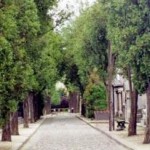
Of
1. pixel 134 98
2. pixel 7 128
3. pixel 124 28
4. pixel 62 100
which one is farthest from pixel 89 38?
pixel 62 100

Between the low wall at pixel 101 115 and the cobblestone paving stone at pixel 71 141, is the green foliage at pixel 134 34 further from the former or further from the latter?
the low wall at pixel 101 115

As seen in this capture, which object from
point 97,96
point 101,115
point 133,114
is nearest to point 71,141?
point 133,114

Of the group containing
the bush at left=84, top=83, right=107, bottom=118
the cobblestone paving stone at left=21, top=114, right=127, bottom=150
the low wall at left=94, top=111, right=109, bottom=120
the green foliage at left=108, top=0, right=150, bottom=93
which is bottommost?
the cobblestone paving stone at left=21, top=114, right=127, bottom=150

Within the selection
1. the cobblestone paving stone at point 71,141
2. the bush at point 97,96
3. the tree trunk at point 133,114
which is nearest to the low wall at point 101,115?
the bush at point 97,96

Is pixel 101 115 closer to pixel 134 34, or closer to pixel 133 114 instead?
pixel 133 114

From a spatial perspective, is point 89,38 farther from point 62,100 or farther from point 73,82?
point 62,100

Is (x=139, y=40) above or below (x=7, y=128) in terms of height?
above

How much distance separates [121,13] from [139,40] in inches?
82.5

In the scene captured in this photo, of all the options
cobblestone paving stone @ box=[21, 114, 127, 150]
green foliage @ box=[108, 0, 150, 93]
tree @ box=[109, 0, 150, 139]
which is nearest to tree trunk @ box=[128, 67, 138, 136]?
cobblestone paving stone @ box=[21, 114, 127, 150]

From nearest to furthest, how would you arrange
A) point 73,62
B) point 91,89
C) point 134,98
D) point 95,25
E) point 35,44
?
point 35,44
point 134,98
point 95,25
point 91,89
point 73,62

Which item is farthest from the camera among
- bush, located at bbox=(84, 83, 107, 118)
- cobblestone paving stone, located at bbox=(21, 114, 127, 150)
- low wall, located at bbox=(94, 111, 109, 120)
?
bush, located at bbox=(84, 83, 107, 118)

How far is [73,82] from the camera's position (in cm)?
8844

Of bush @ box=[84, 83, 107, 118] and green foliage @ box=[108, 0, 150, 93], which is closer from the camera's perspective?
green foliage @ box=[108, 0, 150, 93]

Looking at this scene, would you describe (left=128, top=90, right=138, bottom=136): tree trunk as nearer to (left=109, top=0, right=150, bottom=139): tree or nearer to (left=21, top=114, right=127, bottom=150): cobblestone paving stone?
(left=21, top=114, right=127, bottom=150): cobblestone paving stone
